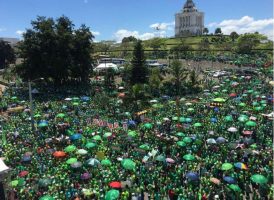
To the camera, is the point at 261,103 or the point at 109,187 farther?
the point at 261,103

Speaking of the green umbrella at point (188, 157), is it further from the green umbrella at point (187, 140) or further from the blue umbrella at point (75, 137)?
the blue umbrella at point (75, 137)

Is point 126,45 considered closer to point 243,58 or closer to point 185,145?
point 243,58

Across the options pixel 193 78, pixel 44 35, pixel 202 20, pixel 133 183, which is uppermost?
pixel 202 20

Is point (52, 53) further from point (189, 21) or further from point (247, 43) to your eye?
point (189, 21)

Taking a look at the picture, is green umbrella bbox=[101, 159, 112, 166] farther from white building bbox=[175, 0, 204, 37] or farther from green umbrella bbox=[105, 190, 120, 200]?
white building bbox=[175, 0, 204, 37]

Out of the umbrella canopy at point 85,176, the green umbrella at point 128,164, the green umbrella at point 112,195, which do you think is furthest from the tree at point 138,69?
the green umbrella at point 112,195

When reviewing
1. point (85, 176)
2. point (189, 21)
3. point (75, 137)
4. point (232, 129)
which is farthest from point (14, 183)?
point (189, 21)

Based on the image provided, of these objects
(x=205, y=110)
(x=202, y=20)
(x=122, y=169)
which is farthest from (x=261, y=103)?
(x=202, y=20)
